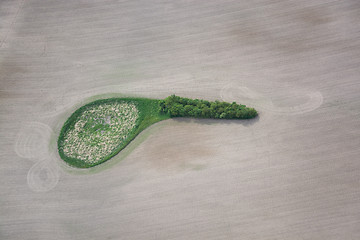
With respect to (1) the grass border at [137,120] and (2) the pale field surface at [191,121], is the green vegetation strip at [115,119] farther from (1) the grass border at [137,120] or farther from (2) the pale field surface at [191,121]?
(2) the pale field surface at [191,121]

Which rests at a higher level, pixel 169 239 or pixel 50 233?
pixel 169 239

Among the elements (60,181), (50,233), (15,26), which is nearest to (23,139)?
(60,181)

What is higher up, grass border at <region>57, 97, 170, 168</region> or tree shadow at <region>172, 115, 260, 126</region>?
tree shadow at <region>172, 115, 260, 126</region>

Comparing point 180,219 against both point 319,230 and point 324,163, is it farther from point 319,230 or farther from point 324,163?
point 324,163

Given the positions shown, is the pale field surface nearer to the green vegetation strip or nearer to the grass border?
the grass border

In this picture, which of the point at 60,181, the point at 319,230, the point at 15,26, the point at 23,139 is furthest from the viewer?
the point at 15,26

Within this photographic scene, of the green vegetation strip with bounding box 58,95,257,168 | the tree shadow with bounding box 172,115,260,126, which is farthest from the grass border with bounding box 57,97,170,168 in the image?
the tree shadow with bounding box 172,115,260,126
